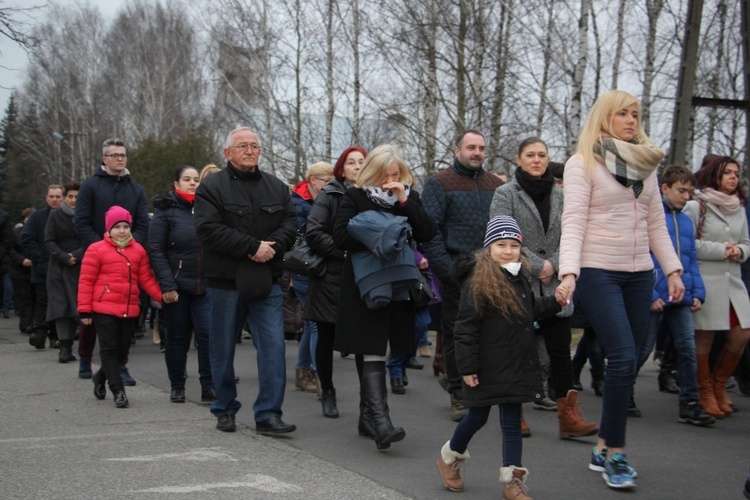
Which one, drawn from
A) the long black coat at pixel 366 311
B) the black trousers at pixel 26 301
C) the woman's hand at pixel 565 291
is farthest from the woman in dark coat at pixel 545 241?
the black trousers at pixel 26 301

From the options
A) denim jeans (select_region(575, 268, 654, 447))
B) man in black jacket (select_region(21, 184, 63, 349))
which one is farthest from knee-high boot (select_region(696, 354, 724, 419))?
man in black jacket (select_region(21, 184, 63, 349))

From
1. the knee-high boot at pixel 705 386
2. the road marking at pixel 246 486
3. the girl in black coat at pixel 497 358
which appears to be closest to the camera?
the girl in black coat at pixel 497 358

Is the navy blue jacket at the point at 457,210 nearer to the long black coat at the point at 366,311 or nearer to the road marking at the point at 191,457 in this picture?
the long black coat at the point at 366,311

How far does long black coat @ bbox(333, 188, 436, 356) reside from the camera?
611cm

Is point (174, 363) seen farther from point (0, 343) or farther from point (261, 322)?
point (0, 343)

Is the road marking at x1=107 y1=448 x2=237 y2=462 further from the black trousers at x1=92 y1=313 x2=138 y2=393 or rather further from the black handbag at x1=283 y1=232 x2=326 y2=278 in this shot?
the black trousers at x1=92 y1=313 x2=138 y2=393

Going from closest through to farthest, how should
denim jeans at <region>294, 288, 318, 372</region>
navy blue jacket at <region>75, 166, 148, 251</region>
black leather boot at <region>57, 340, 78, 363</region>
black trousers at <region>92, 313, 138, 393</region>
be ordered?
black trousers at <region>92, 313, 138, 393</region>, denim jeans at <region>294, 288, 318, 372</region>, navy blue jacket at <region>75, 166, 148, 251</region>, black leather boot at <region>57, 340, 78, 363</region>

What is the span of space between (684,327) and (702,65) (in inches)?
783

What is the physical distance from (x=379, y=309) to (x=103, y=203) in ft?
14.7

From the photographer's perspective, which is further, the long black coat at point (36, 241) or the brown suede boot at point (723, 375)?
the long black coat at point (36, 241)

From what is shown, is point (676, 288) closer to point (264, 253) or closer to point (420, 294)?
Answer: point (420, 294)

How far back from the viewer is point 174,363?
7949 mm

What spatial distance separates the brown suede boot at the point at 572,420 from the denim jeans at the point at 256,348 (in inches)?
77.6

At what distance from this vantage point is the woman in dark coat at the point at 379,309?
6094mm
